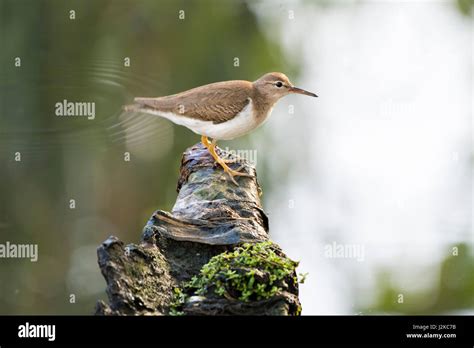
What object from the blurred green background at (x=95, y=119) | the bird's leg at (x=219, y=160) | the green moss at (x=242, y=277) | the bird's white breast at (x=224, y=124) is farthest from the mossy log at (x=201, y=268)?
the blurred green background at (x=95, y=119)

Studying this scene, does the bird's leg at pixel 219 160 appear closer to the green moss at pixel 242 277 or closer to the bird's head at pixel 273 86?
the bird's head at pixel 273 86

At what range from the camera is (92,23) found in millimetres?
8750

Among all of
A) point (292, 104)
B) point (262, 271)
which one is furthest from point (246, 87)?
point (292, 104)

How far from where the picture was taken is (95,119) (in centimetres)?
850

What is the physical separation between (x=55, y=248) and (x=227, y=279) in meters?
5.41

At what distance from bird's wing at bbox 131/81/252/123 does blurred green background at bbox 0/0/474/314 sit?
10.2 ft

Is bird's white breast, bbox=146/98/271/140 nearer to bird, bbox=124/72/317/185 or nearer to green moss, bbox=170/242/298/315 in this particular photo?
bird, bbox=124/72/317/185

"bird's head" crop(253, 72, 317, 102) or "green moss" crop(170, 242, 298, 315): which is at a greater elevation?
"bird's head" crop(253, 72, 317, 102)

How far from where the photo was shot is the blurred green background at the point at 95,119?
27.0 feet

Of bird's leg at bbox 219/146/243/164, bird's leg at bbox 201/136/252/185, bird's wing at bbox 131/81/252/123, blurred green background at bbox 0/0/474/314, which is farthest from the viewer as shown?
blurred green background at bbox 0/0/474/314

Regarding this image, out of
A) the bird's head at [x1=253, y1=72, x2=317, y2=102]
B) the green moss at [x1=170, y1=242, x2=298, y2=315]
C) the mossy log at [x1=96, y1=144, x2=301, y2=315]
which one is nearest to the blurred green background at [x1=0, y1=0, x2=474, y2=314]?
the bird's head at [x1=253, y1=72, x2=317, y2=102]

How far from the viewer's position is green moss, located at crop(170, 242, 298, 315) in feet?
11.1

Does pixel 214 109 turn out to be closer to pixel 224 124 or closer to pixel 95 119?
pixel 224 124
